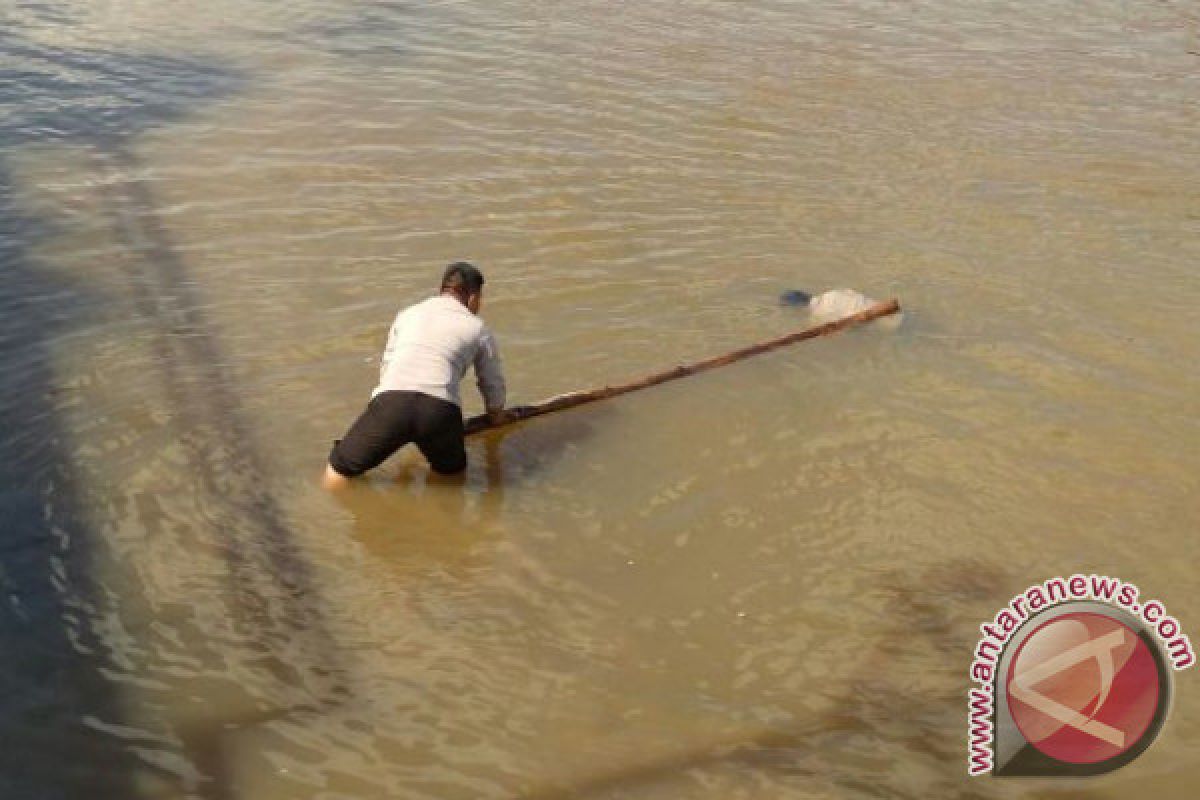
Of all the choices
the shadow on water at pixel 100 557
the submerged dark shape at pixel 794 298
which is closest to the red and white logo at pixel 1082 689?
the shadow on water at pixel 100 557

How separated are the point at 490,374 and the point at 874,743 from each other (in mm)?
2616

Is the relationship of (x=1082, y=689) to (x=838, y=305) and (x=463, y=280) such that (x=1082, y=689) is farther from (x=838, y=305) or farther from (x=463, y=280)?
(x=838, y=305)

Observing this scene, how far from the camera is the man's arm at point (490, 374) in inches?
252

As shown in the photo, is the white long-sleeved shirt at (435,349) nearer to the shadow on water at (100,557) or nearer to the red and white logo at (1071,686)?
the shadow on water at (100,557)

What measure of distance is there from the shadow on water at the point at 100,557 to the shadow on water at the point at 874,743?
4.12 ft

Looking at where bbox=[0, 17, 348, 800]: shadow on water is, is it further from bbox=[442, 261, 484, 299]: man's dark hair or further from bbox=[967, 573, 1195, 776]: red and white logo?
bbox=[967, 573, 1195, 776]: red and white logo

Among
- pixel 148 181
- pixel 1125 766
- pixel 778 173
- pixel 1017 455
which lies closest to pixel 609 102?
pixel 778 173

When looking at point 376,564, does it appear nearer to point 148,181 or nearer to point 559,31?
point 148,181

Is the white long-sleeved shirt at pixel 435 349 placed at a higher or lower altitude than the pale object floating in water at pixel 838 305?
higher

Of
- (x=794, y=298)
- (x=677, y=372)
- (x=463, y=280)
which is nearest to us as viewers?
(x=463, y=280)

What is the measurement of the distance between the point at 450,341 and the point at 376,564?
1092 millimetres

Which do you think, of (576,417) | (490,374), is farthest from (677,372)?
(490,374)

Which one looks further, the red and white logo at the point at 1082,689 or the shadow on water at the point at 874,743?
the red and white logo at the point at 1082,689

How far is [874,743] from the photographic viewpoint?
16.2 ft
